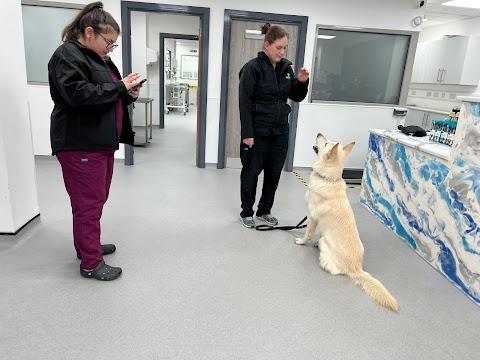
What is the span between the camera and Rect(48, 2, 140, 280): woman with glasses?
170 cm

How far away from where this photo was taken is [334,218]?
2314mm

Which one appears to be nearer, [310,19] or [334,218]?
[334,218]

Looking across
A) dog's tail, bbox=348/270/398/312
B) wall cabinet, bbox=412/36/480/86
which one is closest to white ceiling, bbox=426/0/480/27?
wall cabinet, bbox=412/36/480/86

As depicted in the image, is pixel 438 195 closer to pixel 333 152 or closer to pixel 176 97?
pixel 333 152

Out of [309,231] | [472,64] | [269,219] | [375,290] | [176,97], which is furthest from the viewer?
[176,97]

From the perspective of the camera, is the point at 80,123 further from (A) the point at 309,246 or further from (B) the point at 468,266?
(B) the point at 468,266

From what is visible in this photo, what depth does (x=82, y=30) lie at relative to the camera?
1.78 meters

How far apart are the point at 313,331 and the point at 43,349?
127 centimetres

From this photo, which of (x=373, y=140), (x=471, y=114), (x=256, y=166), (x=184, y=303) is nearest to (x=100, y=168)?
(x=184, y=303)

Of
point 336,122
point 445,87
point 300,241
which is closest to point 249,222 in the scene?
A: point 300,241

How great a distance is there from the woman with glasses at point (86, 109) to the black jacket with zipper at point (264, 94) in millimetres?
975

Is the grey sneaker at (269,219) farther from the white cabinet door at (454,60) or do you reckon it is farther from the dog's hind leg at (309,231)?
the white cabinet door at (454,60)

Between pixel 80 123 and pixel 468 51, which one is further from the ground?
pixel 468 51

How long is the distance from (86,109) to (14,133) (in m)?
1.01
